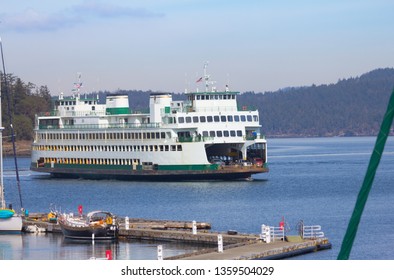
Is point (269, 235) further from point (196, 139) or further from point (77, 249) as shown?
point (196, 139)

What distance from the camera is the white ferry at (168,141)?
67875 mm

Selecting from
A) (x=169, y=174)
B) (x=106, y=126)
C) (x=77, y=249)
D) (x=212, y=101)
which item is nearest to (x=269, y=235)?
(x=77, y=249)

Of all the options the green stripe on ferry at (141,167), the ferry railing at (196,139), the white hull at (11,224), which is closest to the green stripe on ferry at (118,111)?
the green stripe on ferry at (141,167)

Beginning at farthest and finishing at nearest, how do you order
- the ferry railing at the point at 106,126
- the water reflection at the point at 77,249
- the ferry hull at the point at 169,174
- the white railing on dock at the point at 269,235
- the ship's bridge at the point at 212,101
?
the ferry railing at the point at 106,126 → the ship's bridge at the point at 212,101 → the ferry hull at the point at 169,174 → the water reflection at the point at 77,249 → the white railing on dock at the point at 269,235

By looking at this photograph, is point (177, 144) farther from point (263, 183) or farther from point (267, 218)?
point (267, 218)

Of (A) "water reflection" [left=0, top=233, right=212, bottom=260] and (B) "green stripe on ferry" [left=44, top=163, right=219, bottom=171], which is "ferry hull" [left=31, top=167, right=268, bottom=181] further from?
(A) "water reflection" [left=0, top=233, right=212, bottom=260]

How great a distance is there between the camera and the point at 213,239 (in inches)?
1486

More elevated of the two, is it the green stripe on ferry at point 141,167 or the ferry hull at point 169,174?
the green stripe on ferry at point 141,167

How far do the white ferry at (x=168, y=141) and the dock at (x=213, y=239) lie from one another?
21.5m

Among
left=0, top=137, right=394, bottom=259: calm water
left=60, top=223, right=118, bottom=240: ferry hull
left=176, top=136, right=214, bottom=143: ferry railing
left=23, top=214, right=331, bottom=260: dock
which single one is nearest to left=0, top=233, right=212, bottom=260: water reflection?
left=0, top=137, right=394, bottom=259: calm water

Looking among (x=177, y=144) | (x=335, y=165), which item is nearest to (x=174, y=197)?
(x=177, y=144)

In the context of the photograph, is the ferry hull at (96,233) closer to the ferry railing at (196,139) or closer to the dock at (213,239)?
the dock at (213,239)

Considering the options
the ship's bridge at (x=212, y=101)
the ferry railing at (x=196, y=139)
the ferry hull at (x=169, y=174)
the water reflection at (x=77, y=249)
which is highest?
the ship's bridge at (x=212, y=101)

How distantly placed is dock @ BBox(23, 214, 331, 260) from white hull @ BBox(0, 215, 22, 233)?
136cm
